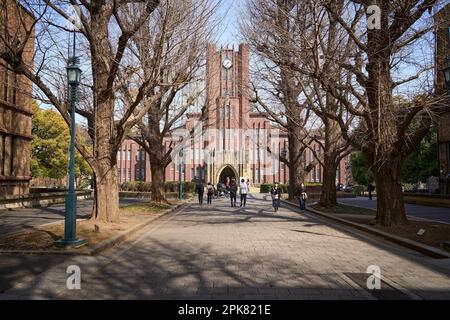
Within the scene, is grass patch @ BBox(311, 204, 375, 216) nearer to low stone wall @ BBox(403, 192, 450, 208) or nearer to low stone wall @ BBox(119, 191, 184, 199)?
low stone wall @ BBox(403, 192, 450, 208)

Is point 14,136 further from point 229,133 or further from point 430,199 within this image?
point 229,133

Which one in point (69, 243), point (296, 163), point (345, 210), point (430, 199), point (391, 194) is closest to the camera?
point (69, 243)

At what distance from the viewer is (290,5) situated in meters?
18.1

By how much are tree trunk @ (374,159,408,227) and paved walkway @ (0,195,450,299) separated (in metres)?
1.97

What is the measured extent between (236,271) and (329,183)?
16.9 metres

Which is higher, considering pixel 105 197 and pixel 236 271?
pixel 105 197

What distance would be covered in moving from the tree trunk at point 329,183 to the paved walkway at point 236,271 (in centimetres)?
1114

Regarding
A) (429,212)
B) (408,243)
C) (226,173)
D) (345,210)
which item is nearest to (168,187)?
(226,173)

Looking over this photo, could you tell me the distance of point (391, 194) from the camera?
1307 centimetres

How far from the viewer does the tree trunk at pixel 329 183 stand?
22.7 meters

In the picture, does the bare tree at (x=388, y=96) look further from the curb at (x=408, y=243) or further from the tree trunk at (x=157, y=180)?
the tree trunk at (x=157, y=180)

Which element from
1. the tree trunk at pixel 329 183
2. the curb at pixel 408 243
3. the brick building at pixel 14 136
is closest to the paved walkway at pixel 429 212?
the tree trunk at pixel 329 183

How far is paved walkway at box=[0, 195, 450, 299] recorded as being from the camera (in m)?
5.86
